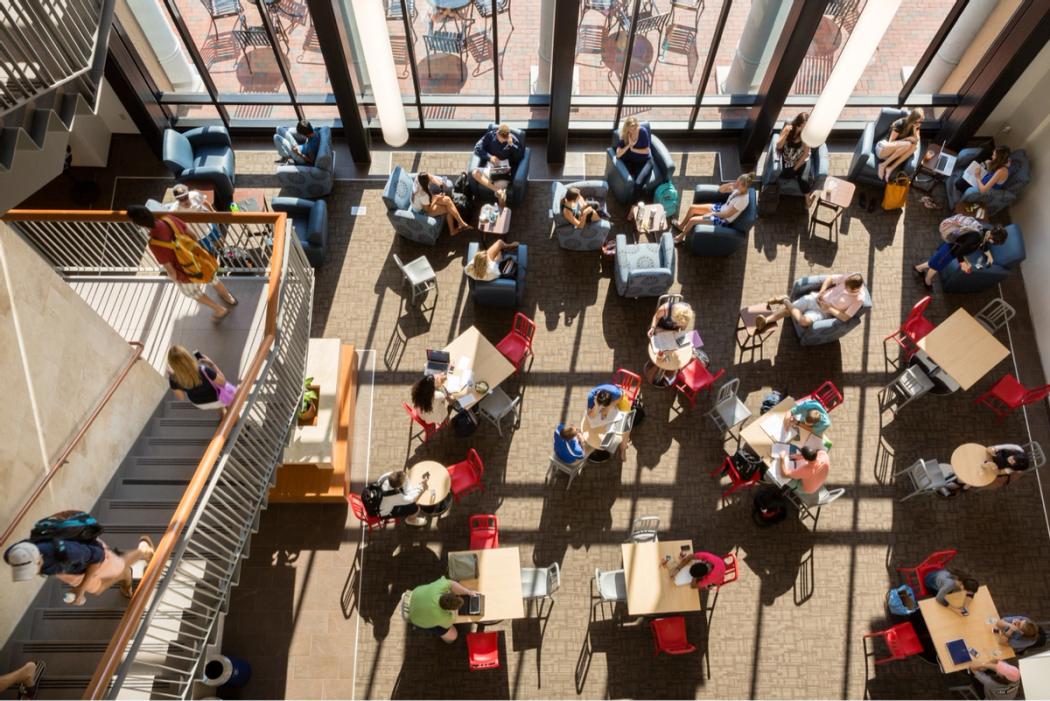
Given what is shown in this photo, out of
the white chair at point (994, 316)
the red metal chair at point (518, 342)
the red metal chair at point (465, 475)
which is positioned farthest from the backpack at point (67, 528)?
the white chair at point (994, 316)

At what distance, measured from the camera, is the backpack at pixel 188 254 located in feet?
20.9

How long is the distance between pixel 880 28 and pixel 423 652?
9466 millimetres

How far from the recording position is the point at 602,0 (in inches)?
383

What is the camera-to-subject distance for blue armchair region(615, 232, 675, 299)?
30.7 ft

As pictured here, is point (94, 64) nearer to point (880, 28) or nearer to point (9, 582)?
point (9, 582)

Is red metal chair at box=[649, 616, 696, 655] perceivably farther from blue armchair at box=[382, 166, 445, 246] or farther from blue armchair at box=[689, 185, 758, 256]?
blue armchair at box=[382, 166, 445, 246]

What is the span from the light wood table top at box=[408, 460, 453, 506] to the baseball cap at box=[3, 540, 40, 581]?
392 cm

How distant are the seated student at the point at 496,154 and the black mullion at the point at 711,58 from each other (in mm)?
2964

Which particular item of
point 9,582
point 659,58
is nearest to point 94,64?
point 9,582

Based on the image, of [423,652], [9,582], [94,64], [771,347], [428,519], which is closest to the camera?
[9,582]

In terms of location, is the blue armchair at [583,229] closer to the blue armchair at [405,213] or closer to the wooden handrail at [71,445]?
the blue armchair at [405,213]

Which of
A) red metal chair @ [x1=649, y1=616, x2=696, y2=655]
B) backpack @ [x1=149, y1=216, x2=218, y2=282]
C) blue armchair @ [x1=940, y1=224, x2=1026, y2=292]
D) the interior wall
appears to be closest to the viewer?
the interior wall

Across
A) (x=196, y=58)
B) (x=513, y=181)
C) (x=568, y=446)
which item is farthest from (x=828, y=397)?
(x=196, y=58)

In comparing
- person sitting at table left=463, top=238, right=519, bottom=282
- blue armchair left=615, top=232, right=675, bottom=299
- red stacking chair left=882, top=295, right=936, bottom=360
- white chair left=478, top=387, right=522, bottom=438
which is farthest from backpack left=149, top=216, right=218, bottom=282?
red stacking chair left=882, top=295, right=936, bottom=360
